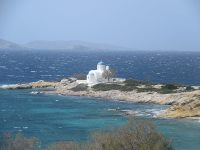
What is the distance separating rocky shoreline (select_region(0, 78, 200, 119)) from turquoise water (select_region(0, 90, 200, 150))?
8.37 ft

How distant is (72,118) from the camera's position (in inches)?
2203

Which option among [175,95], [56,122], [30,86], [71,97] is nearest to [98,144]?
[56,122]

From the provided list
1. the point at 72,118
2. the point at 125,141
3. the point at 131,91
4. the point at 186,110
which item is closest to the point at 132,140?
the point at 125,141

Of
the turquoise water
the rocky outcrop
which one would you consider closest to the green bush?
the turquoise water

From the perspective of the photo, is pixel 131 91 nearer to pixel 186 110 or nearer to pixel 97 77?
pixel 97 77

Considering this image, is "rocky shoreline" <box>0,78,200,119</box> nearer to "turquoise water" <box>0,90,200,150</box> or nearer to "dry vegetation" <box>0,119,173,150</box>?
"turquoise water" <box>0,90,200,150</box>

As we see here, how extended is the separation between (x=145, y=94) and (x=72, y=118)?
20674mm

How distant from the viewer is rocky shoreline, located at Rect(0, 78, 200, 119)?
57.2 m

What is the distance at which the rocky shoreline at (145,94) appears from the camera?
57188 mm

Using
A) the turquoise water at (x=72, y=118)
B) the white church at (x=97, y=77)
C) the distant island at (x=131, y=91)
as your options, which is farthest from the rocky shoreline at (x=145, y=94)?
the turquoise water at (x=72, y=118)

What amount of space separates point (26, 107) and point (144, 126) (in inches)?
1558

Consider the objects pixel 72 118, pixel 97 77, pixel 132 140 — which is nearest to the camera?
pixel 132 140

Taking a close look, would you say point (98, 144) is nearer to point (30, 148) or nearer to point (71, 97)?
point (30, 148)

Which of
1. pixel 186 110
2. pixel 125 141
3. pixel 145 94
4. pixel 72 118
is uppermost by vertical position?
pixel 125 141
